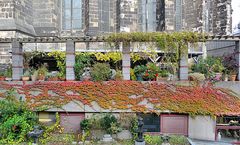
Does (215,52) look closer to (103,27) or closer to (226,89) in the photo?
(226,89)

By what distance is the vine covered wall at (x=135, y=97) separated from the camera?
10.7 m

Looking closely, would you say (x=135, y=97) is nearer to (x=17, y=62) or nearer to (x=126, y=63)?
(x=126, y=63)

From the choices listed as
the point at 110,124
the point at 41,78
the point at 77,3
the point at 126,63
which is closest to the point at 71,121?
the point at 110,124

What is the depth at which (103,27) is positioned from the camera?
53.9 ft

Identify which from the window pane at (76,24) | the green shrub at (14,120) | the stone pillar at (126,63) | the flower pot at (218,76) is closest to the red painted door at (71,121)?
the green shrub at (14,120)

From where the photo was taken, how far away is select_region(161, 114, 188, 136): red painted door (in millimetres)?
10930

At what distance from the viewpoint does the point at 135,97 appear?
10898 mm

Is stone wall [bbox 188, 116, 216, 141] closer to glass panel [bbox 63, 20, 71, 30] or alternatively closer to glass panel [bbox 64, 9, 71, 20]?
glass panel [bbox 63, 20, 71, 30]

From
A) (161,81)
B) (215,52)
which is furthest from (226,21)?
(161,81)

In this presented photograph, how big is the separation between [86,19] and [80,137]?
827 centimetres

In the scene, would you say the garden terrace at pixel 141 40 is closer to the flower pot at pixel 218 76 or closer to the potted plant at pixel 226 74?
the potted plant at pixel 226 74

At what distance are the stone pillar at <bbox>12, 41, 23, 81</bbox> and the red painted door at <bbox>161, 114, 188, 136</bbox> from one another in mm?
6434

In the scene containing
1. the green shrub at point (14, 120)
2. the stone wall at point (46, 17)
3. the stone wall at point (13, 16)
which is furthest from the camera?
the stone wall at point (46, 17)

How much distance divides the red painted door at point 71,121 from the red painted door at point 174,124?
11.2 feet
